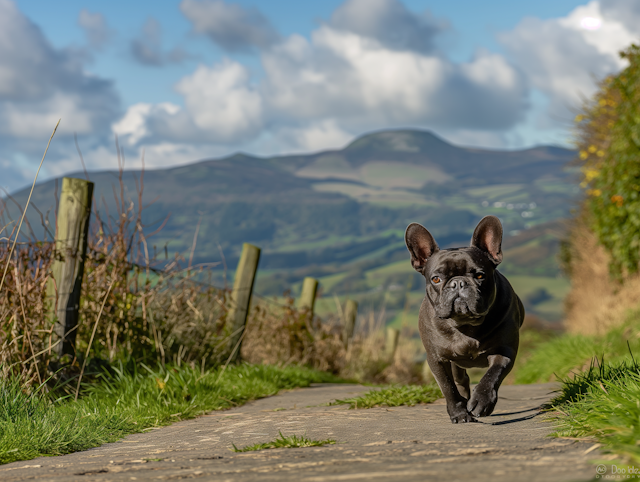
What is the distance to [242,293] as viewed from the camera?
8.45 metres

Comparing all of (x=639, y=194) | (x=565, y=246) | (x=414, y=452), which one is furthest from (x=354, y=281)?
(x=414, y=452)

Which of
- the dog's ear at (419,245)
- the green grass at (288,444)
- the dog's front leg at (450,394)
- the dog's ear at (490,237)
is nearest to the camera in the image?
the green grass at (288,444)

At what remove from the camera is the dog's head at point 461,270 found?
378 cm

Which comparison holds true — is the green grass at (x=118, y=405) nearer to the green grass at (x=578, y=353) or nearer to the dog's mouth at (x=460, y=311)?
the dog's mouth at (x=460, y=311)

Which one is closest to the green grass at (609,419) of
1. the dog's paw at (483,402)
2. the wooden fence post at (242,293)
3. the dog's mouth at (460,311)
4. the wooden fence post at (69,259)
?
the dog's paw at (483,402)

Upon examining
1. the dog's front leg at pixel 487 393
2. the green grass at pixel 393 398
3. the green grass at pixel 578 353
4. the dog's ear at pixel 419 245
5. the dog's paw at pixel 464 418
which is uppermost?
the dog's ear at pixel 419 245

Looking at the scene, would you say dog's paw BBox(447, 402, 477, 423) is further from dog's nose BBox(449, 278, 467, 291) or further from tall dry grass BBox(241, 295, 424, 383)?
tall dry grass BBox(241, 295, 424, 383)

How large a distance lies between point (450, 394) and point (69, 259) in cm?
401

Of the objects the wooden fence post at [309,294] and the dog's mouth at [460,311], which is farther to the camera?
the wooden fence post at [309,294]

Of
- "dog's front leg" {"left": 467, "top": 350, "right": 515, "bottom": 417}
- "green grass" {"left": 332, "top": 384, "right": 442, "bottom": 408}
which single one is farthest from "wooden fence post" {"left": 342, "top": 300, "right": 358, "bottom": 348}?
"dog's front leg" {"left": 467, "top": 350, "right": 515, "bottom": 417}

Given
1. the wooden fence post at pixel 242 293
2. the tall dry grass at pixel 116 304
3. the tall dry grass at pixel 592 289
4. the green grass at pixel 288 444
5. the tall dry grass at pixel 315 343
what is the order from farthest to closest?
the tall dry grass at pixel 592 289
the tall dry grass at pixel 315 343
the wooden fence post at pixel 242 293
the tall dry grass at pixel 116 304
the green grass at pixel 288 444

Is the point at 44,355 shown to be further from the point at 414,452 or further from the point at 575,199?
the point at 575,199

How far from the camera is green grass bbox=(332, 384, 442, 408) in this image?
16.6ft

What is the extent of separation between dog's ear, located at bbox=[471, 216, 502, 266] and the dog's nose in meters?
0.47
